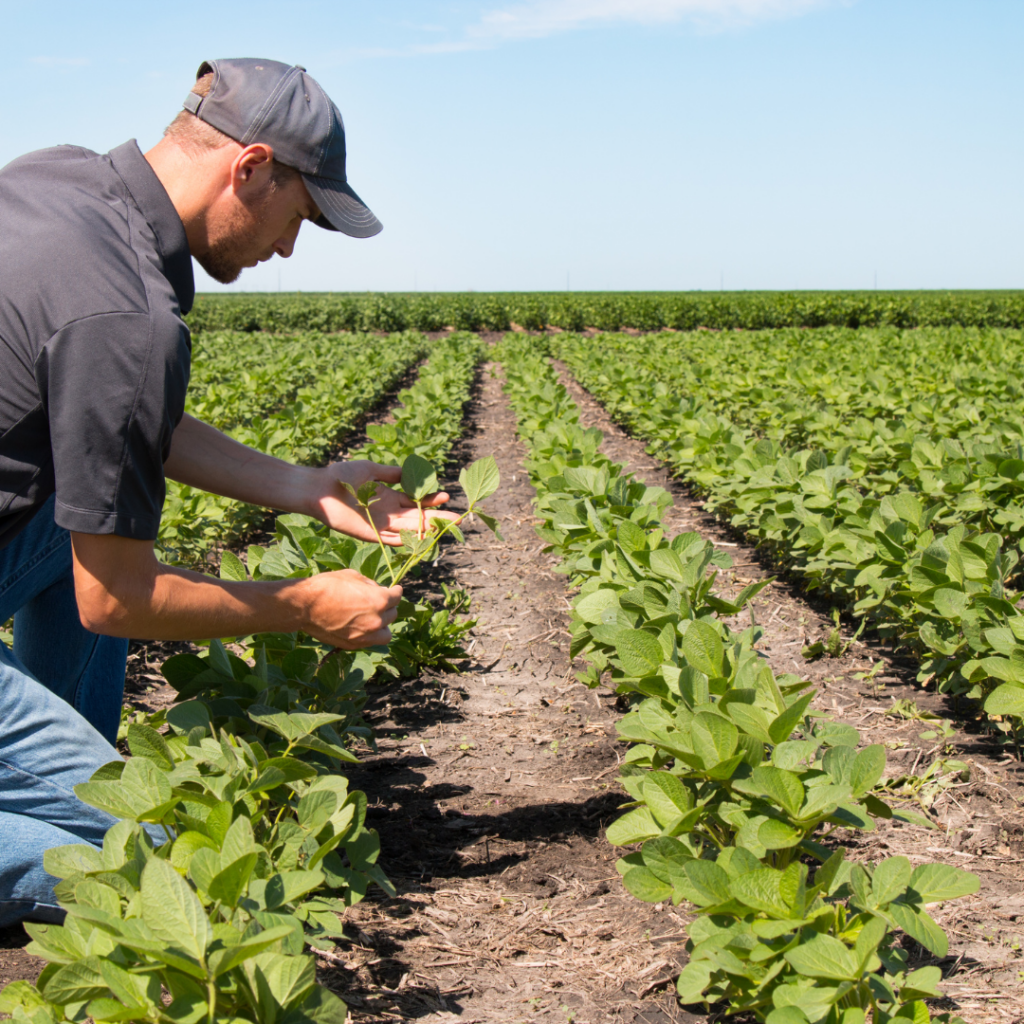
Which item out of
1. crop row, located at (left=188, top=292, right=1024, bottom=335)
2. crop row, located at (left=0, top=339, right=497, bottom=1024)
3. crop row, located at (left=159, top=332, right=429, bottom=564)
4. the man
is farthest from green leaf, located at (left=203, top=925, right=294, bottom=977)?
crop row, located at (left=188, top=292, right=1024, bottom=335)

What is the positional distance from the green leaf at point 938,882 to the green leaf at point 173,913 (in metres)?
1.13

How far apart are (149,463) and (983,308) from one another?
40.9 meters

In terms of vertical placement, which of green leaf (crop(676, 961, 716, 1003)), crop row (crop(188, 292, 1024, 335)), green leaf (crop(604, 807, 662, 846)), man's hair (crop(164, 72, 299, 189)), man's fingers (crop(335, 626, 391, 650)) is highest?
crop row (crop(188, 292, 1024, 335))

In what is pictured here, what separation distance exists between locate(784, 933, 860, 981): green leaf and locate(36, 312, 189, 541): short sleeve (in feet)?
4.37

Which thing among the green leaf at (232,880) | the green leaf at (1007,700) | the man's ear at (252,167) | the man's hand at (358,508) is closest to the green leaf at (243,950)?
the green leaf at (232,880)

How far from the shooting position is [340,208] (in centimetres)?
198

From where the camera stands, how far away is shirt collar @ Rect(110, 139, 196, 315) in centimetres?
183

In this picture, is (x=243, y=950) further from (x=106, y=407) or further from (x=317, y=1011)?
(x=106, y=407)

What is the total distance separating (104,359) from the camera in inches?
62.8

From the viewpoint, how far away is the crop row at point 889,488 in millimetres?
2998

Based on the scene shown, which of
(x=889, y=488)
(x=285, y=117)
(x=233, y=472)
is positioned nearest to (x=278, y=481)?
(x=233, y=472)

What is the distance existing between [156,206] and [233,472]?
0.81 meters

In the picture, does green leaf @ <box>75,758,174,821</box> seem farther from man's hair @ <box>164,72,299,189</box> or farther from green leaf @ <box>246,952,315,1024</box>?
man's hair @ <box>164,72,299,189</box>

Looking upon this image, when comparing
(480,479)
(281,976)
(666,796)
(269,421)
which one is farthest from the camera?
(269,421)
